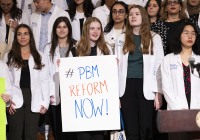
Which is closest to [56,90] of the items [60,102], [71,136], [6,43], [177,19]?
[60,102]

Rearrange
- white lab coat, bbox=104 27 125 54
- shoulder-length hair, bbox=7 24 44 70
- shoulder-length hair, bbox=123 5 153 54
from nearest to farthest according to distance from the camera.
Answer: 1. shoulder-length hair, bbox=123 5 153 54
2. shoulder-length hair, bbox=7 24 44 70
3. white lab coat, bbox=104 27 125 54

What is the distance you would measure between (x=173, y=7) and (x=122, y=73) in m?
1.44

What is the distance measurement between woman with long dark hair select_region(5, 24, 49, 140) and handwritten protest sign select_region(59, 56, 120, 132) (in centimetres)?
42

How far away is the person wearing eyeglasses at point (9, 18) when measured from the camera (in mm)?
7429

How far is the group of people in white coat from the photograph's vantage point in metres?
5.80

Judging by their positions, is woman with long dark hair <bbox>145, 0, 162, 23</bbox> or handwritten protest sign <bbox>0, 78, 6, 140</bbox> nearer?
handwritten protest sign <bbox>0, 78, 6, 140</bbox>

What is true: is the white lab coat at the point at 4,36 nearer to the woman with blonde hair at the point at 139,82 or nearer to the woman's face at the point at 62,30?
the woman's face at the point at 62,30

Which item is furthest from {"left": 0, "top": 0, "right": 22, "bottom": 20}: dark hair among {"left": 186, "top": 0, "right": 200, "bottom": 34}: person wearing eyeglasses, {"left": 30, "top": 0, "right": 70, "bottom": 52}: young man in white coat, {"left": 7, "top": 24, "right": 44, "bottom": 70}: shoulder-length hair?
{"left": 186, "top": 0, "right": 200, "bottom": 34}: person wearing eyeglasses

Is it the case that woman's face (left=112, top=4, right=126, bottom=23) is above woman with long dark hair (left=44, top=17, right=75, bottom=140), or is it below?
above

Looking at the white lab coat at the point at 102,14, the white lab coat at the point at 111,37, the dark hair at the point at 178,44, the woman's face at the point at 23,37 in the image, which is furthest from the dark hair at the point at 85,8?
the dark hair at the point at 178,44

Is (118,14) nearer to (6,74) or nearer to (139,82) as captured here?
(139,82)

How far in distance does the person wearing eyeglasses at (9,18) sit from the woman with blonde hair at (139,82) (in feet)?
6.83

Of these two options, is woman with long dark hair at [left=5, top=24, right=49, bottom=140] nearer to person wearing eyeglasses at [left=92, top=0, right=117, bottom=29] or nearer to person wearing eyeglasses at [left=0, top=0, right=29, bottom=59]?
person wearing eyeglasses at [left=0, top=0, right=29, bottom=59]

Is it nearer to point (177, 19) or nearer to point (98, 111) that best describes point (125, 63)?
point (98, 111)
